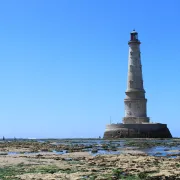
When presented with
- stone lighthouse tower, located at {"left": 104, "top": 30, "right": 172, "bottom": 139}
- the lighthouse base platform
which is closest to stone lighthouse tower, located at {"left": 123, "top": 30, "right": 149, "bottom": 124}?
A: stone lighthouse tower, located at {"left": 104, "top": 30, "right": 172, "bottom": 139}

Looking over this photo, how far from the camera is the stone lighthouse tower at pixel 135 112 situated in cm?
7300

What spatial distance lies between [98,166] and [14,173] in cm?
451

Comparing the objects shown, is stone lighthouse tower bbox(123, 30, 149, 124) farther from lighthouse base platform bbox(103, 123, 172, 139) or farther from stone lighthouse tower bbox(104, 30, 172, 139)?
lighthouse base platform bbox(103, 123, 172, 139)

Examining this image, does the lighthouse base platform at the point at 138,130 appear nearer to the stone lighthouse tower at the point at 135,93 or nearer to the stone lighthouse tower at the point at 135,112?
the stone lighthouse tower at the point at 135,112

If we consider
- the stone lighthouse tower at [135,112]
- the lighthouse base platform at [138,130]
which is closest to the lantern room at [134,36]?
the stone lighthouse tower at [135,112]

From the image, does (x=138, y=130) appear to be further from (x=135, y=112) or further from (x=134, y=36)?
(x=134, y=36)

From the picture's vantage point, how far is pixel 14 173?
58.1 ft

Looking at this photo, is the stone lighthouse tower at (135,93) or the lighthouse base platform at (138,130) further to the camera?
the stone lighthouse tower at (135,93)

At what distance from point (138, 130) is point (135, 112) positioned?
17.8ft

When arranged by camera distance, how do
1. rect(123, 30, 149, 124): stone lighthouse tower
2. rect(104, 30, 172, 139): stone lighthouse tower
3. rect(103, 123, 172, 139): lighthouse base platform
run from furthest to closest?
rect(123, 30, 149, 124): stone lighthouse tower < rect(104, 30, 172, 139): stone lighthouse tower < rect(103, 123, 172, 139): lighthouse base platform

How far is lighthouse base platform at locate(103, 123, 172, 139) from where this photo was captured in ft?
238

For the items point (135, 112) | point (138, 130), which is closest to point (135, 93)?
point (135, 112)

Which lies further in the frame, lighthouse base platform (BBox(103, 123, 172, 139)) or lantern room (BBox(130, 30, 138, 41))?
lantern room (BBox(130, 30, 138, 41))

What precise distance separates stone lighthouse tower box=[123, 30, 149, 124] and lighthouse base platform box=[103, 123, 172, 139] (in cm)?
395
